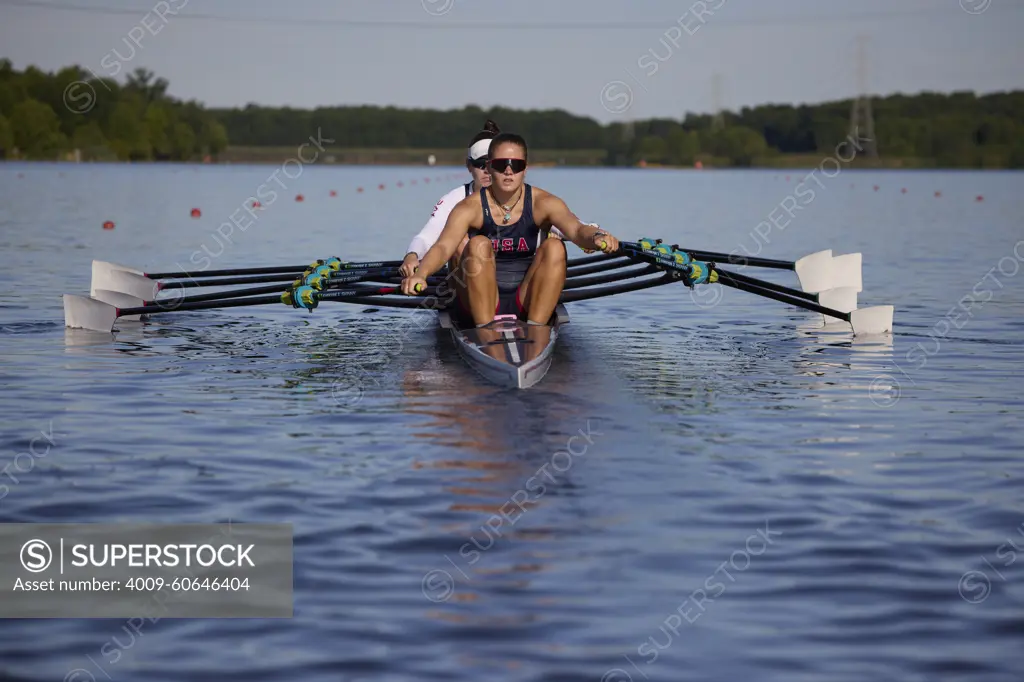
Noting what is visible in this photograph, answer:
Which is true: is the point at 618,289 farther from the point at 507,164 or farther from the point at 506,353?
the point at 506,353

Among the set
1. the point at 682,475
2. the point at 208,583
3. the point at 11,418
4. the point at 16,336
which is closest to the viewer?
the point at 208,583

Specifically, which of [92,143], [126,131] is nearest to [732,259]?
[92,143]

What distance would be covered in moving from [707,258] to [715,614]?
962 cm

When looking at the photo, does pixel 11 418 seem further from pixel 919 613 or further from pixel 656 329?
pixel 656 329

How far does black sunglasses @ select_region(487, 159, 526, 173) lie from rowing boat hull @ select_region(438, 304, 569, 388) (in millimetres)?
1481

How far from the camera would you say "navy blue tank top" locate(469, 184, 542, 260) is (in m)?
12.7

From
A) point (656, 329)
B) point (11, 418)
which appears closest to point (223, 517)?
point (11, 418)

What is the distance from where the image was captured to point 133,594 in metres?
6.34

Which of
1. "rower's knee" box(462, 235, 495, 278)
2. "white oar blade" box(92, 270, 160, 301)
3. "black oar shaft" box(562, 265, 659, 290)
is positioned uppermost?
"rower's knee" box(462, 235, 495, 278)

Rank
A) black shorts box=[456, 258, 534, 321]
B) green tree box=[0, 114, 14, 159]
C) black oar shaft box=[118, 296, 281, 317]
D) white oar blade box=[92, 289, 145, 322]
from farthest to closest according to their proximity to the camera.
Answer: green tree box=[0, 114, 14, 159]
white oar blade box=[92, 289, 145, 322]
black oar shaft box=[118, 296, 281, 317]
black shorts box=[456, 258, 534, 321]

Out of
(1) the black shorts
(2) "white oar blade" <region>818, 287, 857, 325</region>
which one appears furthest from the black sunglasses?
(2) "white oar blade" <region>818, 287, 857, 325</region>

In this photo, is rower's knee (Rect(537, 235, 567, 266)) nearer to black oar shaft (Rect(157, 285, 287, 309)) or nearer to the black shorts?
the black shorts

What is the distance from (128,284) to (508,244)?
6.72m

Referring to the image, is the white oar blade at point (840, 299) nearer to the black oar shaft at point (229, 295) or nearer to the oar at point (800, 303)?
the oar at point (800, 303)
